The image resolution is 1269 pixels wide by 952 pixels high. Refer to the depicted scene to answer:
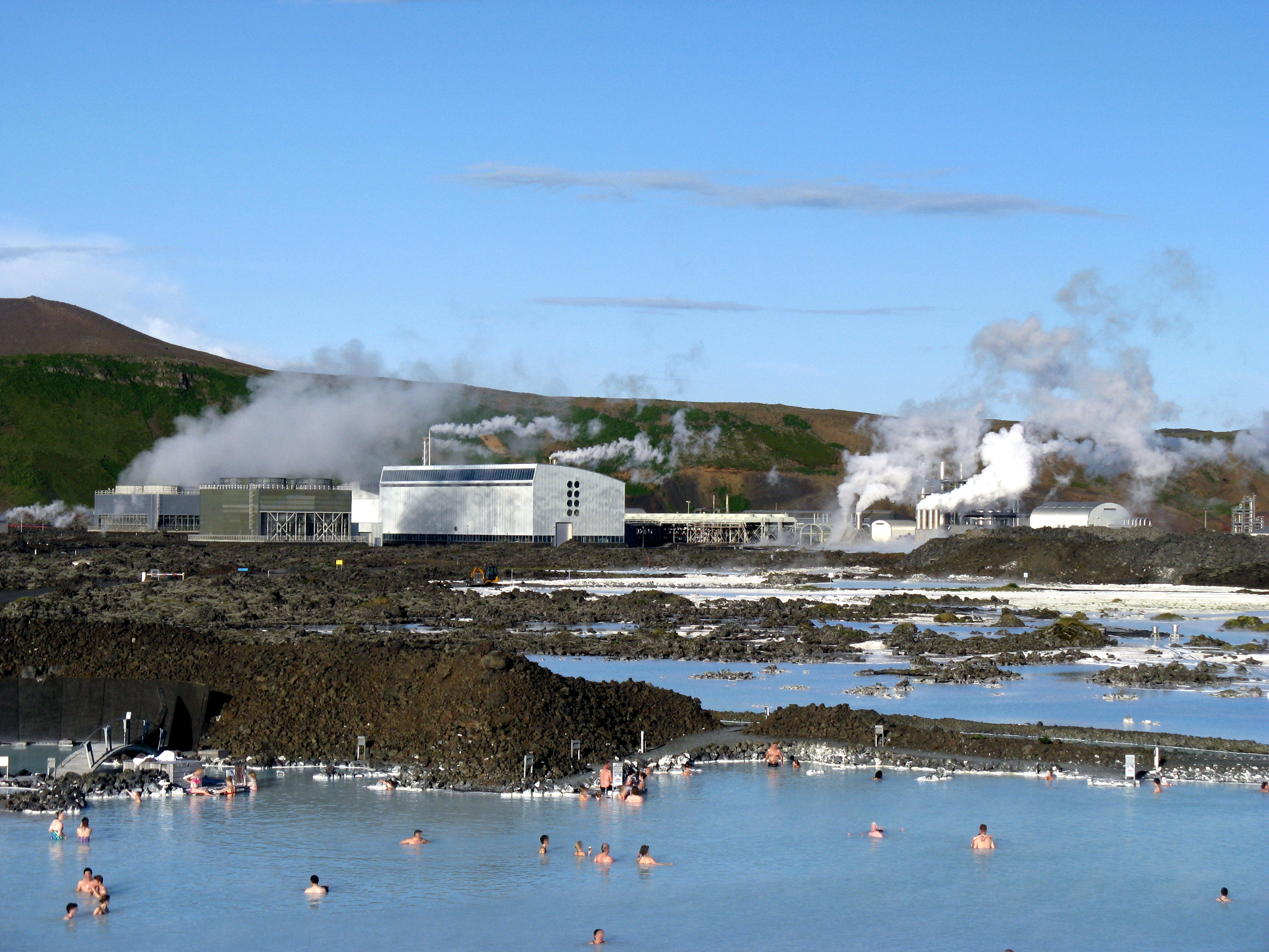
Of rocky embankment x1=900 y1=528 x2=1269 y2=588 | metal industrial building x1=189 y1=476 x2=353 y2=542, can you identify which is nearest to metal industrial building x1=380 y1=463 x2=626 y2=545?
metal industrial building x1=189 y1=476 x2=353 y2=542

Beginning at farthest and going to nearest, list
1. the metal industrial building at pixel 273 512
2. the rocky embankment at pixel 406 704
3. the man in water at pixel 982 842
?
1. the metal industrial building at pixel 273 512
2. the rocky embankment at pixel 406 704
3. the man in water at pixel 982 842

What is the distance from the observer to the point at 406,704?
31469 millimetres

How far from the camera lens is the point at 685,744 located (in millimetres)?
31797

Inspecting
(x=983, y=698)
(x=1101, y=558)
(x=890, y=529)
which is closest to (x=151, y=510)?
(x=890, y=529)

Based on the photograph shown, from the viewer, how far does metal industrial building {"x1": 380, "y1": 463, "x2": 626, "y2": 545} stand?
431ft

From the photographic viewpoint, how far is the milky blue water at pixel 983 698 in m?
36.4

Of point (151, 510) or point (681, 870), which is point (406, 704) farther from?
point (151, 510)

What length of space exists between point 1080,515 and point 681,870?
360ft

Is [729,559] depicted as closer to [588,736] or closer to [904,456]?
[904,456]

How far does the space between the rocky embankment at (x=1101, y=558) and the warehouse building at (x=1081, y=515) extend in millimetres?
14535

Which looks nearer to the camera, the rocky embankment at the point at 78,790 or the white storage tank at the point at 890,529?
the rocky embankment at the point at 78,790

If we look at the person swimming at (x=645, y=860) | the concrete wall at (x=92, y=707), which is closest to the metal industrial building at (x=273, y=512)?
the concrete wall at (x=92, y=707)

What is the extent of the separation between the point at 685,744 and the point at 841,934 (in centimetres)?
1249

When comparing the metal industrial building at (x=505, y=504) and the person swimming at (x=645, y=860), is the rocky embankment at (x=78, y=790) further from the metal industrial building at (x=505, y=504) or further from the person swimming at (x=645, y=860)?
the metal industrial building at (x=505, y=504)
